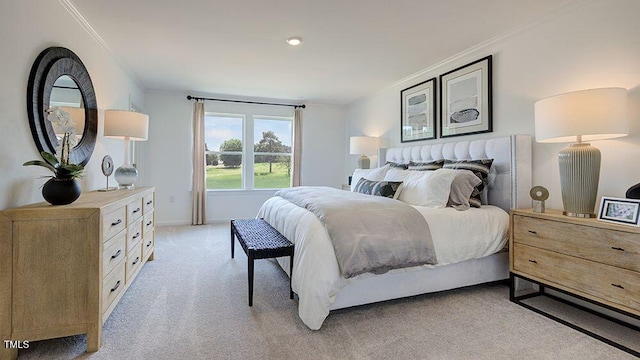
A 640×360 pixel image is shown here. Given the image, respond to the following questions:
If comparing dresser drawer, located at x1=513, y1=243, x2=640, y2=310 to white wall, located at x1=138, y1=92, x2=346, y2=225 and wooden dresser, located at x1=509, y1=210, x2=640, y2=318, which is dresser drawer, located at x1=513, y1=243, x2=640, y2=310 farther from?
white wall, located at x1=138, y1=92, x2=346, y2=225

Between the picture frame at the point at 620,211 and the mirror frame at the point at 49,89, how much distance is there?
3.83 m

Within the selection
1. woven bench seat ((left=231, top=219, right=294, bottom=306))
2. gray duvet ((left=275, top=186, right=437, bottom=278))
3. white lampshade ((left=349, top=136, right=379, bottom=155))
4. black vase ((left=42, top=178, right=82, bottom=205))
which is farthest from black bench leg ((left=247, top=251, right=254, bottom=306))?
white lampshade ((left=349, top=136, right=379, bottom=155))

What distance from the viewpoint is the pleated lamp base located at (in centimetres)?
204

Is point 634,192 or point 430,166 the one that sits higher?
point 430,166

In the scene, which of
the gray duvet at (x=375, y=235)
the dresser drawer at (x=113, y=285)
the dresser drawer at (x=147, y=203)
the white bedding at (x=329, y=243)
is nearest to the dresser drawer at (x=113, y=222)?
the dresser drawer at (x=113, y=285)

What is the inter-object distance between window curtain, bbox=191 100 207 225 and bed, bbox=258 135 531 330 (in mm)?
2619

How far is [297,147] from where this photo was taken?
19.5 ft

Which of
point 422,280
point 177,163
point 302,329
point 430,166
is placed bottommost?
point 302,329

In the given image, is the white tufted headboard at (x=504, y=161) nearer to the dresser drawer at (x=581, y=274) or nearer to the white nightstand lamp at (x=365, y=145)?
the dresser drawer at (x=581, y=274)

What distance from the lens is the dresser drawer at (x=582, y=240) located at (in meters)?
1.74

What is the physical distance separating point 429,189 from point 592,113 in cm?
123

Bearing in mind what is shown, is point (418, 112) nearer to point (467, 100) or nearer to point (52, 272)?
point (467, 100)

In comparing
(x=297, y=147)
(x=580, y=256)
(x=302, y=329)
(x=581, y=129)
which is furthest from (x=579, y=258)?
(x=297, y=147)

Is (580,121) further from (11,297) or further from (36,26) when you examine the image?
(36,26)
